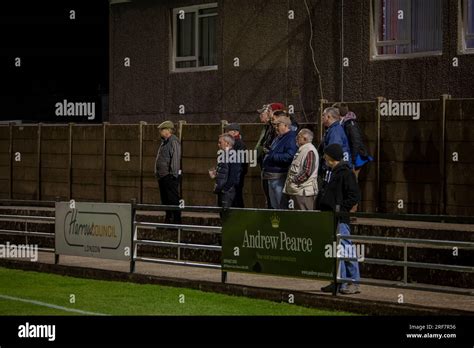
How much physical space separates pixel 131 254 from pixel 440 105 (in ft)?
18.1

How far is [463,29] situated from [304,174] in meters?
5.91

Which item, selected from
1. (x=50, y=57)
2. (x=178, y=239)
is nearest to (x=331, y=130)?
(x=178, y=239)

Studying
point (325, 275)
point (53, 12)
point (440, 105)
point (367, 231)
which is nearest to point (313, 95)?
point (440, 105)

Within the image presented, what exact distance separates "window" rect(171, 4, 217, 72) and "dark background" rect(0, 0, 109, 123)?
11.7m

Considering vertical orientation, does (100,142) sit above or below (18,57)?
below

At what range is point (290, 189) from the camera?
17.7m

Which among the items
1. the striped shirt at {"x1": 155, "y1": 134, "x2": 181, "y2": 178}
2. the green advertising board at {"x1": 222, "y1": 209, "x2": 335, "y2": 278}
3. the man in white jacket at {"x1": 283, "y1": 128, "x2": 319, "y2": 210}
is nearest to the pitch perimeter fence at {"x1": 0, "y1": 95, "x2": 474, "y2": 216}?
the striped shirt at {"x1": 155, "y1": 134, "x2": 181, "y2": 178}

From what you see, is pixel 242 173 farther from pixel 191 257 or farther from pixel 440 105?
pixel 440 105

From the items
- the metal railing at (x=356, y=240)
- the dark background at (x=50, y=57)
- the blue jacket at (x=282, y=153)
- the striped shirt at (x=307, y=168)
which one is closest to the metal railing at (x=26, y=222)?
the metal railing at (x=356, y=240)

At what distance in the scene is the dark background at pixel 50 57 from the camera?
133 ft

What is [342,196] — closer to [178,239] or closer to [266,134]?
[266,134]

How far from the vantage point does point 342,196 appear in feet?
51.5

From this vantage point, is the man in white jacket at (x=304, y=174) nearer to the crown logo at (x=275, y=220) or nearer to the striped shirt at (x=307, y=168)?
the striped shirt at (x=307, y=168)

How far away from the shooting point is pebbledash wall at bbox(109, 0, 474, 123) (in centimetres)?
2259
